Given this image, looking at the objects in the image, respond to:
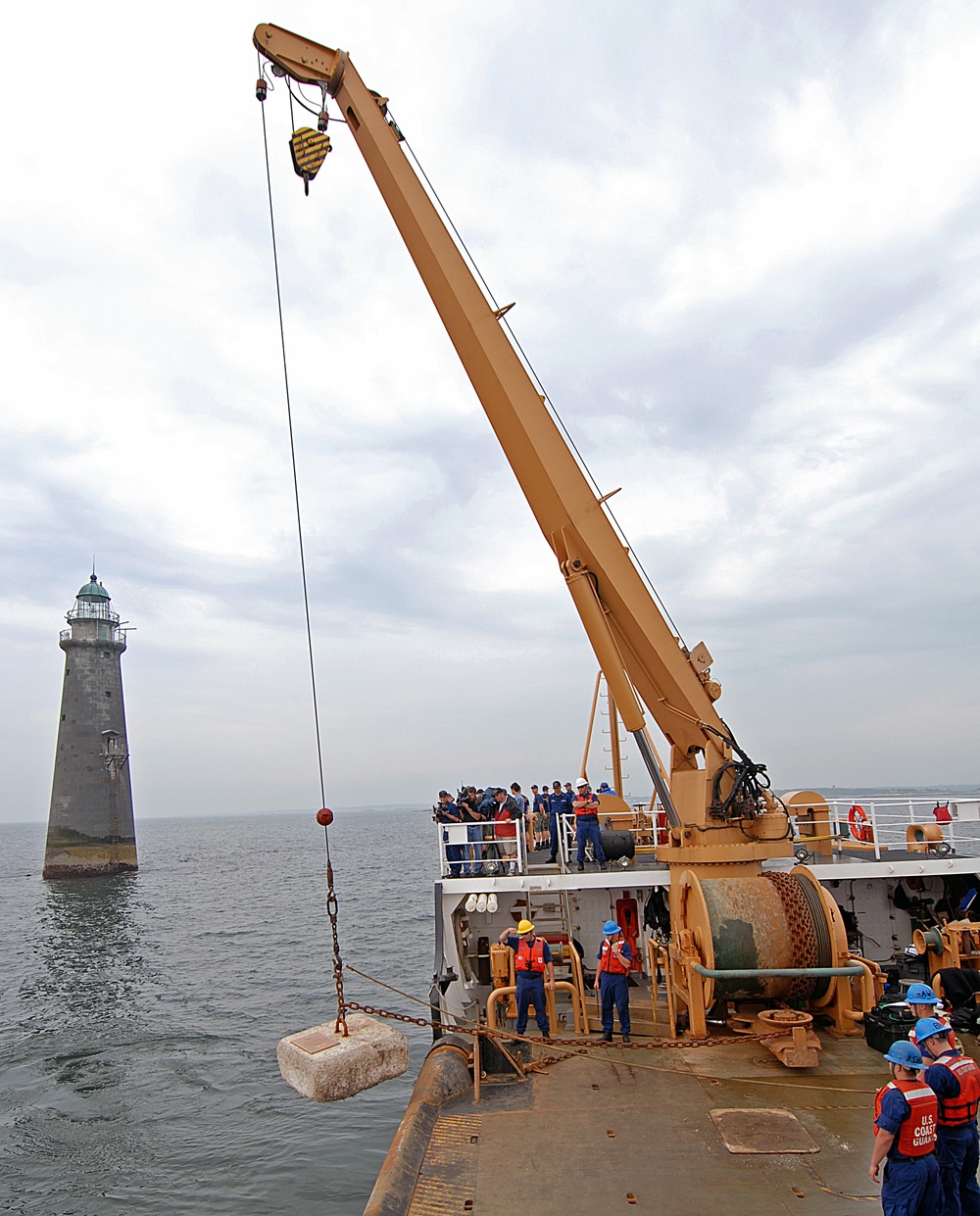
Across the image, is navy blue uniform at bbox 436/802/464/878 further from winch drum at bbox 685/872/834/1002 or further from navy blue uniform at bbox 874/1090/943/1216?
navy blue uniform at bbox 874/1090/943/1216

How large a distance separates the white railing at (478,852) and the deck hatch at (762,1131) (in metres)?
4.94

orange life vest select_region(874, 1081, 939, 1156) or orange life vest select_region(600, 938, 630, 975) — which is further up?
orange life vest select_region(874, 1081, 939, 1156)

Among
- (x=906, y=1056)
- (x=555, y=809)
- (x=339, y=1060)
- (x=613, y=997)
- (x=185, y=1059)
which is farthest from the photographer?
(x=185, y=1059)

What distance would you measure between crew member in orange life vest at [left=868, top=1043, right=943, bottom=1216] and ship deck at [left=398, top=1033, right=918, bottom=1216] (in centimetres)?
129

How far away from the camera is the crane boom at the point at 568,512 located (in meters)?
10.2

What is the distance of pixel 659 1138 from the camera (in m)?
6.32

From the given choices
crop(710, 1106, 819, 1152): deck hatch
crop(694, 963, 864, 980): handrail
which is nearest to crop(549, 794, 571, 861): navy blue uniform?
crop(694, 963, 864, 980): handrail

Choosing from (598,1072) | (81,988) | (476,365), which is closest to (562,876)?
(598,1072)

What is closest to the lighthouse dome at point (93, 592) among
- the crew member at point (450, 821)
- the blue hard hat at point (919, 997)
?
the crew member at point (450, 821)

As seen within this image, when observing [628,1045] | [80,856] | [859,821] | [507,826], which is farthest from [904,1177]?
[80,856]

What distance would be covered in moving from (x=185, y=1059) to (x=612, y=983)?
11026mm

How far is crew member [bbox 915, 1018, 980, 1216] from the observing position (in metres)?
4.41

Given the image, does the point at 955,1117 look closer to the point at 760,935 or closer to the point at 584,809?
the point at 760,935

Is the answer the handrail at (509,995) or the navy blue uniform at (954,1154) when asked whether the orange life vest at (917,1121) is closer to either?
the navy blue uniform at (954,1154)
